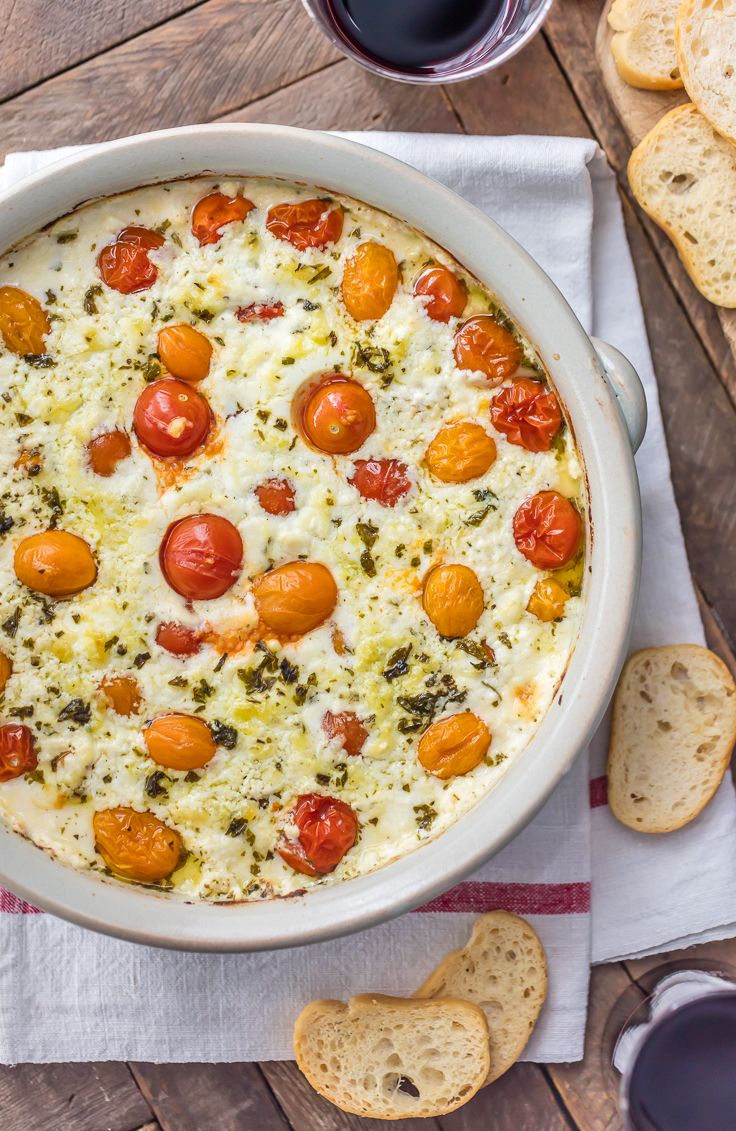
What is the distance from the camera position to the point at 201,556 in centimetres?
209

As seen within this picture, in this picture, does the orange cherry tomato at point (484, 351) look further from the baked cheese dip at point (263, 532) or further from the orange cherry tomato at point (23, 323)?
the orange cherry tomato at point (23, 323)

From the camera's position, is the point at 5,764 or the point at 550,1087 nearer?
the point at 5,764

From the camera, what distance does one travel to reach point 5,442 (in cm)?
215

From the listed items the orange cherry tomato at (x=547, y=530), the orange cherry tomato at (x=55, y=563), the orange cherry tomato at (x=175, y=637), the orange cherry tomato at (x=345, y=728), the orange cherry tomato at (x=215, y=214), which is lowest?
the orange cherry tomato at (x=345, y=728)

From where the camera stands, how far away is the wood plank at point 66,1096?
261 centimetres

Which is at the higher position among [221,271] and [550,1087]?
[221,271]

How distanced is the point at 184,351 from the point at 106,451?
0.25 meters

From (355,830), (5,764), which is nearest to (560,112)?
(355,830)

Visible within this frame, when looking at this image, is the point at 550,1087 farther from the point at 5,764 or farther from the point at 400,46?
the point at 400,46

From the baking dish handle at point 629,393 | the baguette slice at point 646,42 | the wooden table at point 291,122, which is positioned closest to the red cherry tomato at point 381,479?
the baking dish handle at point 629,393

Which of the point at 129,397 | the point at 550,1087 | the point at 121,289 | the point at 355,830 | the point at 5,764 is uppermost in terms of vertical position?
the point at 121,289

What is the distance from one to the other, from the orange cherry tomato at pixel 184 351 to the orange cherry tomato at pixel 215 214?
188 mm

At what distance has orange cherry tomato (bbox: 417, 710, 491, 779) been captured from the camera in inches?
85.4

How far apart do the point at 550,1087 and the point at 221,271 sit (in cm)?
202
